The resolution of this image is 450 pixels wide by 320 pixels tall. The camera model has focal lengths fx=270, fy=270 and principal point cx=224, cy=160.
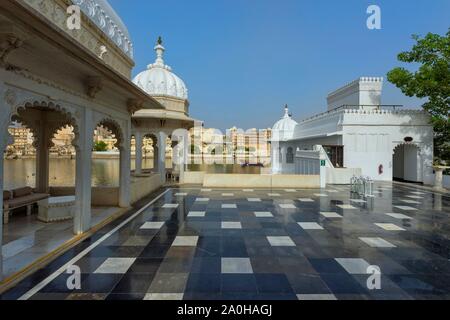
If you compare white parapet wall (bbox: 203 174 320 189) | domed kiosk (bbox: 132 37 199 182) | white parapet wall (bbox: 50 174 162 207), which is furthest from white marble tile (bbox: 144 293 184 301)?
domed kiosk (bbox: 132 37 199 182)

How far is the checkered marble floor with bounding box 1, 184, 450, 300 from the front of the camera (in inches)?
174

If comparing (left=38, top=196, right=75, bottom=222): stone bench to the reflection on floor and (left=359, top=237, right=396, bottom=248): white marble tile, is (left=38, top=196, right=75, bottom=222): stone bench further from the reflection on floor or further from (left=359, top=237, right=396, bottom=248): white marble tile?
(left=359, top=237, right=396, bottom=248): white marble tile

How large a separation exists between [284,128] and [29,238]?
117ft

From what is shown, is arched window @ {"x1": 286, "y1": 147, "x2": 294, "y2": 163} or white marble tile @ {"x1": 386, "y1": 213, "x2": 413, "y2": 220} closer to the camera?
white marble tile @ {"x1": 386, "y1": 213, "x2": 413, "y2": 220}

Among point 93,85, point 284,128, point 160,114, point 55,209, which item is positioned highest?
point 284,128

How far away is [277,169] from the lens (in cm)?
3800

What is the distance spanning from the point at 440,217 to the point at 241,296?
9.42 m

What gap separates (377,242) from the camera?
22.7ft

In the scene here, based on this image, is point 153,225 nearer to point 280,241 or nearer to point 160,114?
point 280,241

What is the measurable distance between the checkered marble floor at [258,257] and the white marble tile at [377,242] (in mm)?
25

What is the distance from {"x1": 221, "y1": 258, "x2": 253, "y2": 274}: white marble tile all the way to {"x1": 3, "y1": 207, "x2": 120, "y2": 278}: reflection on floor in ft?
12.6

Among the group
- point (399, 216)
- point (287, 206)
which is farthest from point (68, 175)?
point (399, 216)

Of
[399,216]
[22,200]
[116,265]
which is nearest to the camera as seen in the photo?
[116,265]
